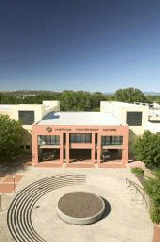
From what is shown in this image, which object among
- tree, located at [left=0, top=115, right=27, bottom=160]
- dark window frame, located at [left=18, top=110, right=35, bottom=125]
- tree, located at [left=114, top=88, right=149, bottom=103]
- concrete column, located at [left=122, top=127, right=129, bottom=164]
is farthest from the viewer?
tree, located at [left=114, top=88, right=149, bottom=103]

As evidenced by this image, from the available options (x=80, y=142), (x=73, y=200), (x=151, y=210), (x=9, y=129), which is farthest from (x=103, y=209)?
Answer: (x=9, y=129)

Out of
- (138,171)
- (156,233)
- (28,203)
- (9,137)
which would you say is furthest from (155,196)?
(9,137)

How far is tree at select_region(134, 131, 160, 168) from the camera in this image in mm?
37906

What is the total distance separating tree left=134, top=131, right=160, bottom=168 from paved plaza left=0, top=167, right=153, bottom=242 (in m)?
4.16

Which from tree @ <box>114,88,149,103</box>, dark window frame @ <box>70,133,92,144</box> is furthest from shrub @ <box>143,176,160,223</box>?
tree @ <box>114,88,149,103</box>

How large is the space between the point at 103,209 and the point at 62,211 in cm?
554

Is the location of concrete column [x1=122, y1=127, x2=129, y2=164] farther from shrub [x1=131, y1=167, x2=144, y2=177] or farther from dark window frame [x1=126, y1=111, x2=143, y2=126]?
dark window frame [x1=126, y1=111, x2=143, y2=126]

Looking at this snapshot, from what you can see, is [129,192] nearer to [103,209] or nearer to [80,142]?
[103,209]

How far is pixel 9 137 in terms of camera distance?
137ft

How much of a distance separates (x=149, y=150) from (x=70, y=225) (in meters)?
20.0

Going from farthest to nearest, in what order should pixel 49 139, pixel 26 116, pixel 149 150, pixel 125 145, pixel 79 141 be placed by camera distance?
pixel 26 116 → pixel 79 141 → pixel 49 139 → pixel 125 145 → pixel 149 150

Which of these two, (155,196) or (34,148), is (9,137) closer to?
(34,148)

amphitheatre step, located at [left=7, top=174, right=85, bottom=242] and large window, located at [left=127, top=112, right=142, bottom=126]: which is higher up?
large window, located at [left=127, top=112, right=142, bottom=126]

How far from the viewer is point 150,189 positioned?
89.9 feet
